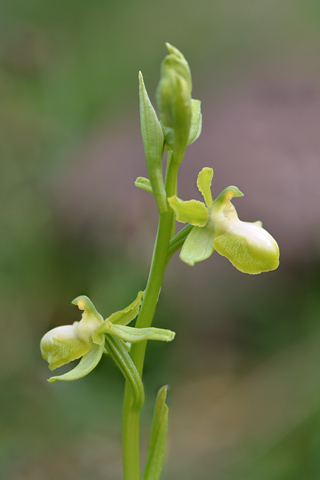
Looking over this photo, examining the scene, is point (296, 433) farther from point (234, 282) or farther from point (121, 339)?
point (121, 339)

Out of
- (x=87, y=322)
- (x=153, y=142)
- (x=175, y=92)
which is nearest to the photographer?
(x=175, y=92)

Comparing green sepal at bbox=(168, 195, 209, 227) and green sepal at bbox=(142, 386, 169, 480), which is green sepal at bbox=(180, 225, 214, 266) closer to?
green sepal at bbox=(168, 195, 209, 227)

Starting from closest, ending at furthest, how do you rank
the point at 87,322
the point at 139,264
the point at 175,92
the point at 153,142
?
1. the point at 175,92
2. the point at 153,142
3. the point at 87,322
4. the point at 139,264

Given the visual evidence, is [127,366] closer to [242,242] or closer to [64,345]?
[64,345]

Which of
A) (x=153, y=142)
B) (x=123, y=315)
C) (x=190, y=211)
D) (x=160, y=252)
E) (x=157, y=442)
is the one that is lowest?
(x=157, y=442)

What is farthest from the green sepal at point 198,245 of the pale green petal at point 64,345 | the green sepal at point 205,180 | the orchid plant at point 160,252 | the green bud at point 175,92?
the pale green petal at point 64,345

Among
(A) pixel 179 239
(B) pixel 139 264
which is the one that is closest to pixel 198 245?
(A) pixel 179 239

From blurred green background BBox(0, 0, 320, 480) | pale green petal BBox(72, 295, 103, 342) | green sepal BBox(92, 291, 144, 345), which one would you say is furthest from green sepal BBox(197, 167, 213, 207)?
blurred green background BBox(0, 0, 320, 480)
